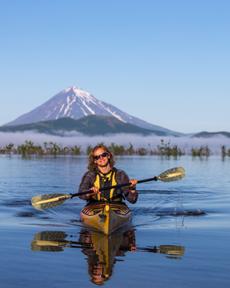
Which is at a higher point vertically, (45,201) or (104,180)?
(104,180)

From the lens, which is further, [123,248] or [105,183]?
[105,183]

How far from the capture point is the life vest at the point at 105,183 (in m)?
12.4

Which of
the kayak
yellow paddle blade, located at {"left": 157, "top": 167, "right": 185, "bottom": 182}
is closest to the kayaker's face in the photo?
the kayak

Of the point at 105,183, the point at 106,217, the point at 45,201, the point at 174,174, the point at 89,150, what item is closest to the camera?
the point at 106,217

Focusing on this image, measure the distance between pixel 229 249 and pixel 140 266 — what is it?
207 cm

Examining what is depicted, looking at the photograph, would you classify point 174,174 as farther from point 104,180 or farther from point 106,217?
point 106,217

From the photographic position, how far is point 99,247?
9.93 meters

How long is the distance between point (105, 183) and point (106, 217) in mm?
1305

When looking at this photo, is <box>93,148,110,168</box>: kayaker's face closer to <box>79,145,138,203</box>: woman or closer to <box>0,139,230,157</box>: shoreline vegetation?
<box>79,145,138,203</box>: woman

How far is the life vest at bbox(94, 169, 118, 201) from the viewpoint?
40.8 ft

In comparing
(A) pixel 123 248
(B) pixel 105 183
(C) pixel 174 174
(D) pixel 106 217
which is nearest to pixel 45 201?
(B) pixel 105 183

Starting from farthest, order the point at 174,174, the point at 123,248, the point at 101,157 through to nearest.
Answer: the point at 174,174, the point at 101,157, the point at 123,248

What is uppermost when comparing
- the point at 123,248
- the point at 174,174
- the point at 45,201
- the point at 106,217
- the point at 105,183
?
the point at 174,174

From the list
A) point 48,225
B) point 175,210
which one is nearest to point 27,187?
point 175,210
